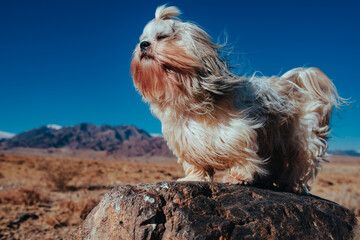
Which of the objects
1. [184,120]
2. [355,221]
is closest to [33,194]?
[184,120]

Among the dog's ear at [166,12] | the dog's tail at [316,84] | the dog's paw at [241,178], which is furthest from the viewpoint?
the dog's tail at [316,84]

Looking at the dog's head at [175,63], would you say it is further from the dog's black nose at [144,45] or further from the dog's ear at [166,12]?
the dog's ear at [166,12]

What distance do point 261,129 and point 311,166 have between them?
933mm

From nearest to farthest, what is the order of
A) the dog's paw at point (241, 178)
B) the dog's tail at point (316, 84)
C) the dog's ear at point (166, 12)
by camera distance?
the dog's paw at point (241, 178) < the dog's ear at point (166, 12) < the dog's tail at point (316, 84)

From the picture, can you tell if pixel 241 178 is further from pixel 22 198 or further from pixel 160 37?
pixel 22 198

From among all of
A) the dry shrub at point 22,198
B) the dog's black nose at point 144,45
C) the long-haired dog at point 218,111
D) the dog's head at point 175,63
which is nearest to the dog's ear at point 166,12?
the long-haired dog at point 218,111

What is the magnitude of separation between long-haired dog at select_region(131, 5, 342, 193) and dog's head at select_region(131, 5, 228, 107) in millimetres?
11

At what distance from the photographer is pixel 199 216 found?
97.4 inches

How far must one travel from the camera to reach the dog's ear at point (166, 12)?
395 centimetres

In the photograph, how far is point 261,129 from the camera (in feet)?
12.8

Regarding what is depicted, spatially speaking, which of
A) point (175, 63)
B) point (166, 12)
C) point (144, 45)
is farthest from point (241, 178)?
point (166, 12)

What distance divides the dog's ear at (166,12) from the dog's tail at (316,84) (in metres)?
1.95

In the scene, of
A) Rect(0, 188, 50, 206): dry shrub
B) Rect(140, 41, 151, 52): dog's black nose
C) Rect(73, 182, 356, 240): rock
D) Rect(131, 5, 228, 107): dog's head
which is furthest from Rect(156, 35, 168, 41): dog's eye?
Rect(0, 188, 50, 206): dry shrub

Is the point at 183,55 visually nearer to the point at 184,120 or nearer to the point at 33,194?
the point at 184,120
